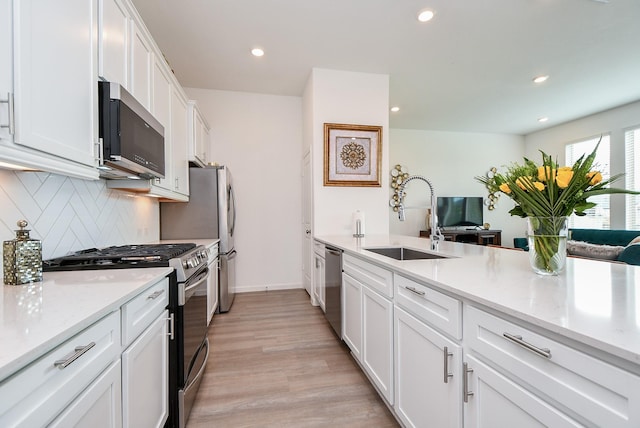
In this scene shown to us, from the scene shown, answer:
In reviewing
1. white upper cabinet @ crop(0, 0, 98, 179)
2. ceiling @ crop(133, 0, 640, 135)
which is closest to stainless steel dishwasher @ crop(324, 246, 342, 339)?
white upper cabinet @ crop(0, 0, 98, 179)

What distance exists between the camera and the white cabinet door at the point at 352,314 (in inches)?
77.5

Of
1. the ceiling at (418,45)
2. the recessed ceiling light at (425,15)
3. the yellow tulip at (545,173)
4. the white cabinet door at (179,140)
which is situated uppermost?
the ceiling at (418,45)

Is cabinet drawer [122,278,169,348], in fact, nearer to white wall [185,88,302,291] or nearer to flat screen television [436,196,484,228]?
white wall [185,88,302,291]

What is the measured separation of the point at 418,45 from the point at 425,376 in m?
3.16

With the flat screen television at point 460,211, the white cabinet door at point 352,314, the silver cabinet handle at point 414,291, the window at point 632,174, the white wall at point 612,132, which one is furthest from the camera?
the flat screen television at point 460,211

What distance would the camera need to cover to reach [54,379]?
682mm

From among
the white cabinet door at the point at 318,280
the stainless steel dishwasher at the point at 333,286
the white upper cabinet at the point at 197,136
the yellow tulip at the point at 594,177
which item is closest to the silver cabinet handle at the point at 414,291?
the yellow tulip at the point at 594,177

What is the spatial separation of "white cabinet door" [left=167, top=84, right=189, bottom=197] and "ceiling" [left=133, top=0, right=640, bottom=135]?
2.17 ft

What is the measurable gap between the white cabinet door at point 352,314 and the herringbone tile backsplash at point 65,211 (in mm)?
1787

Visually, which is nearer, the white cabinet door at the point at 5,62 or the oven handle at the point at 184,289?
the white cabinet door at the point at 5,62

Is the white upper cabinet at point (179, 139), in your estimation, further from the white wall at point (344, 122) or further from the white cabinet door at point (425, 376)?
the white cabinet door at point (425, 376)

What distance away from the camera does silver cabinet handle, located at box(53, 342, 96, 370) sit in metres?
0.69

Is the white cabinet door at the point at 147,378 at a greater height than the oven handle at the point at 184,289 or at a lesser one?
lesser

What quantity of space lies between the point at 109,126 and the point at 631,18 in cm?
442
